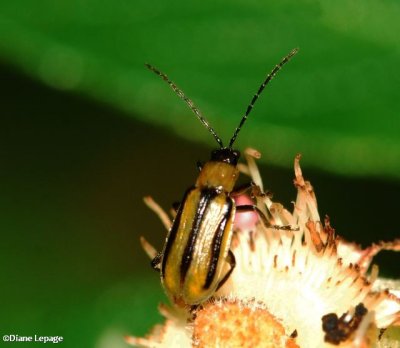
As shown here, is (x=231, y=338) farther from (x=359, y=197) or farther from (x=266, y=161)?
(x=359, y=197)

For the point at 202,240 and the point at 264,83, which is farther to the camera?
the point at 264,83

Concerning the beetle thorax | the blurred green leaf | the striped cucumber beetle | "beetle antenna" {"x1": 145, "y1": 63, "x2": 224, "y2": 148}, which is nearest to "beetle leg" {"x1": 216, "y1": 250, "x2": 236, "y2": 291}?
the striped cucumber beetle

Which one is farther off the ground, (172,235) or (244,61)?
(244,61)

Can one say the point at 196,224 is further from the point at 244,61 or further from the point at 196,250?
the point at 244,61

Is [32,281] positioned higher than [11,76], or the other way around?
[11,76]

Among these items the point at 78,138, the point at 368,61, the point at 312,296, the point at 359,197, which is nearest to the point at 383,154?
the point at 368,61

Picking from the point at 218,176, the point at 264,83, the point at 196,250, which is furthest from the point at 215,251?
the point at 264,83
